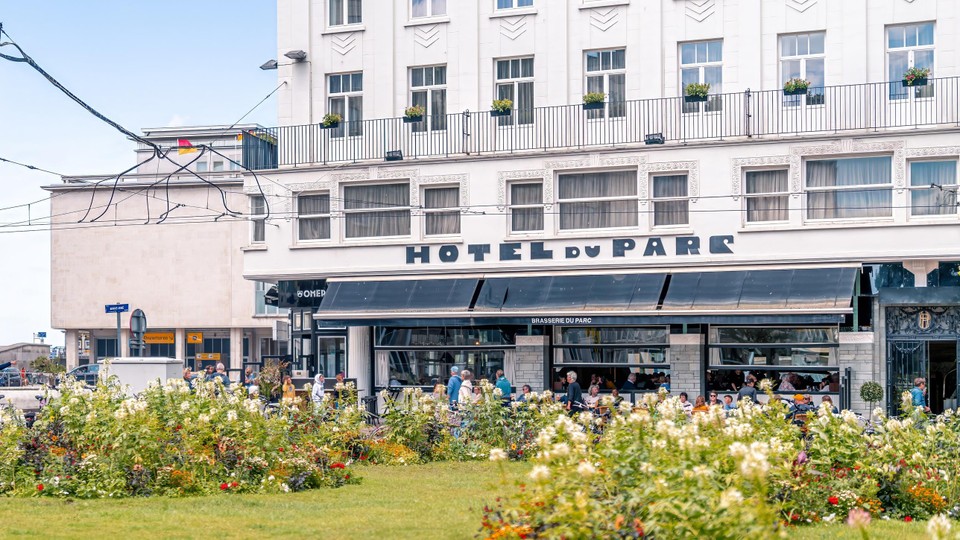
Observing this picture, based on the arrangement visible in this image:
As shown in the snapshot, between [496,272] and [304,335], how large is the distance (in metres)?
6.96

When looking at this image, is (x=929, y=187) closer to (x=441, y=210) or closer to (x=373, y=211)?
(x=441, y=210)

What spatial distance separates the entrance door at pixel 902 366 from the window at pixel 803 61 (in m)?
5.99

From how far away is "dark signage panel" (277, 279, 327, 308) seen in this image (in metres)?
34.2

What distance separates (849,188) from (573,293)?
6832mm

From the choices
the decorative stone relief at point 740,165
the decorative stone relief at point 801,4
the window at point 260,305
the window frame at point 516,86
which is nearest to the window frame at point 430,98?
the window frame at point 516,86

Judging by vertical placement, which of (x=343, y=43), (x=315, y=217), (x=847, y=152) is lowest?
(x=315, y=217)

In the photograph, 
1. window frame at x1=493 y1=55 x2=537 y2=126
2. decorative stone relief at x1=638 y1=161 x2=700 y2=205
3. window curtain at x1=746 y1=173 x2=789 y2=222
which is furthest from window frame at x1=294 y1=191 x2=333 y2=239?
window curtain at x1=746 y1=173 x2=789 y2=222

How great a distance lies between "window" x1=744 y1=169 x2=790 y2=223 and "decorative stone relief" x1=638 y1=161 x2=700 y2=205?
1.16 meters

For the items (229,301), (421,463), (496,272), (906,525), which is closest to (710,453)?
(906,525)

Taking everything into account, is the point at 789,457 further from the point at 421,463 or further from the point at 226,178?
the point at 226,178

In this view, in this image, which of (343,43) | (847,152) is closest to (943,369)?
(847,152)

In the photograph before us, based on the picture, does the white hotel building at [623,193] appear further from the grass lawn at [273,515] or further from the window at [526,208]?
the grass lawn at [273,515]

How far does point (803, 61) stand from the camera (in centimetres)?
2998

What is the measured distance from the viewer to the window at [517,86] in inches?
1272
